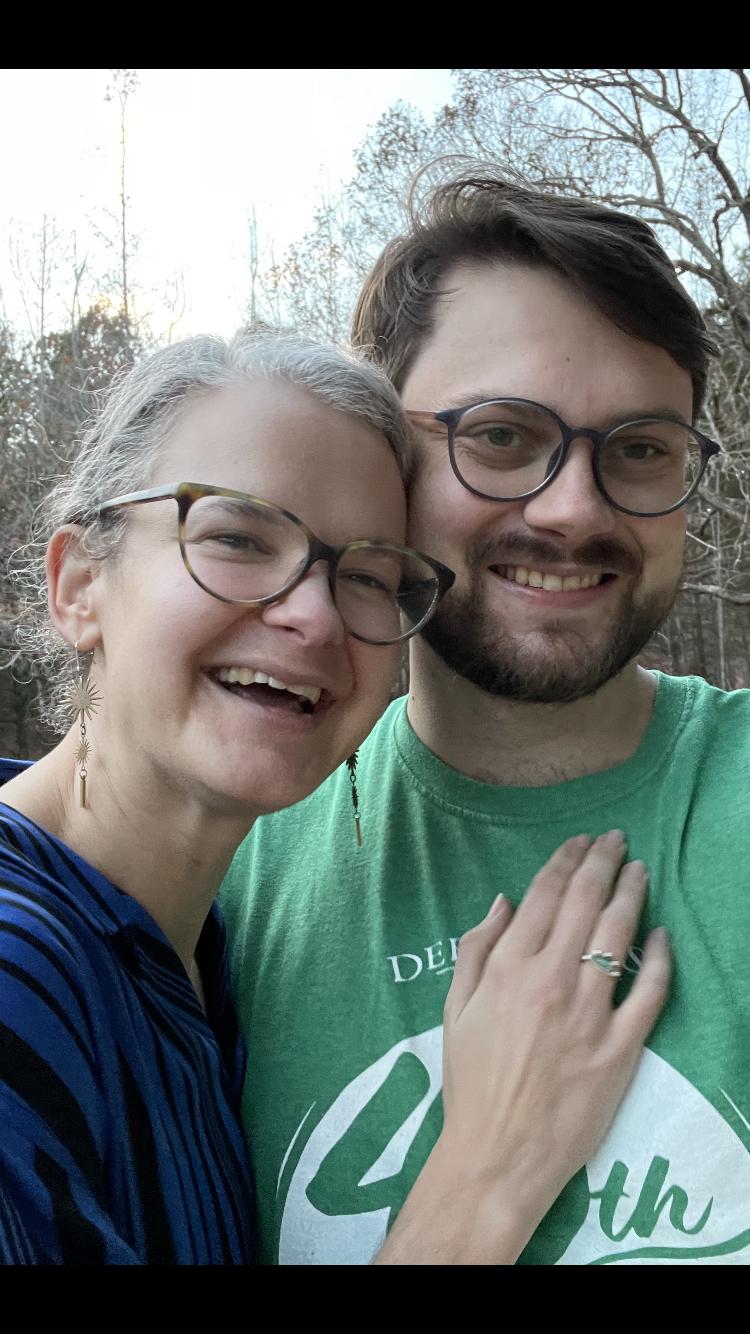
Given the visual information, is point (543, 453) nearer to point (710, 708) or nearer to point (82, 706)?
point (710, 708)

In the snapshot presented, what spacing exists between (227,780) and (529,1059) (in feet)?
1.56

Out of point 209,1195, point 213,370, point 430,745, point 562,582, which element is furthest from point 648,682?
point 209,1195

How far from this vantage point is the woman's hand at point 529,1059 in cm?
110

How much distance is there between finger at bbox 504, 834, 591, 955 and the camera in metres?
1.26

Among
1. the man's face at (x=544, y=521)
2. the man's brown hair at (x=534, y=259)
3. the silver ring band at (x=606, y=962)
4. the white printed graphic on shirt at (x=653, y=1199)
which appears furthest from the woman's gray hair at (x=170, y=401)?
the white printed graphic on shirt at (x=653, y=1199)

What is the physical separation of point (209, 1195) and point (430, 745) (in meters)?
0.70

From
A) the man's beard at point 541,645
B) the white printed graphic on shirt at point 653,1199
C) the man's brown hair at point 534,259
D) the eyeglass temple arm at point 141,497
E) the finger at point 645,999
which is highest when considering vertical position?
the man's brown hair at point 534,259

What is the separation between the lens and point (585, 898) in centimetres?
127

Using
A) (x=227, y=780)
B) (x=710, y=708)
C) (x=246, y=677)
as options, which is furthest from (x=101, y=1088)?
(x=710, y=708)

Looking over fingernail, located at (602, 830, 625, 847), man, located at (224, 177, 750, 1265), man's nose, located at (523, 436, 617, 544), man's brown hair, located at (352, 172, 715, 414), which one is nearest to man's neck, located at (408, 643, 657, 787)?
man, located at (224, 177, 750, 1265)

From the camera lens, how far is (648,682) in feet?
5.06

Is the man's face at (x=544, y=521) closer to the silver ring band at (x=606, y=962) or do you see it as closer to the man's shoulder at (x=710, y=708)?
the man's shoulder at (x=710, y=708)

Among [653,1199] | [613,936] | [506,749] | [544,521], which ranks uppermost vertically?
[544,521]
